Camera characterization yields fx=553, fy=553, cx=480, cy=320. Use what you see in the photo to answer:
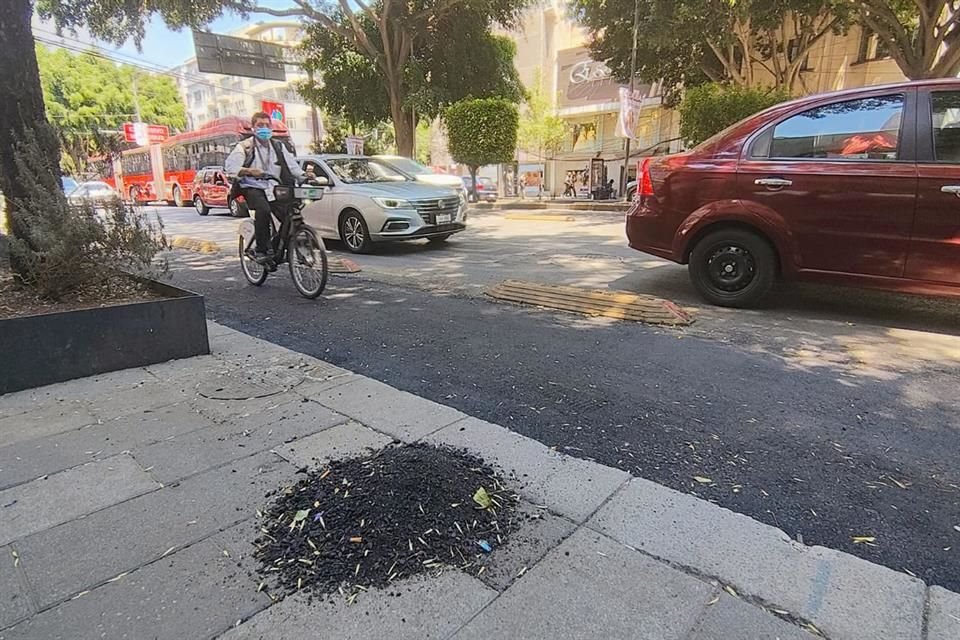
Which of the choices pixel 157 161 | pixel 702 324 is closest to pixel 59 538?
pixel 702 324

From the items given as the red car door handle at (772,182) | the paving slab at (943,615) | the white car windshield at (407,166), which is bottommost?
the paving slab at (943,615)

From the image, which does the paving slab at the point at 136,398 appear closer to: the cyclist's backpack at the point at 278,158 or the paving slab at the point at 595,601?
the paving slab at the point at 595,601

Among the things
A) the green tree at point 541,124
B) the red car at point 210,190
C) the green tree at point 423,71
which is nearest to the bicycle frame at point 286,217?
the red car at point 210,190

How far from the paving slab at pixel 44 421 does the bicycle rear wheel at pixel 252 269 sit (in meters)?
3.32

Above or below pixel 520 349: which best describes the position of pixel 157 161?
above

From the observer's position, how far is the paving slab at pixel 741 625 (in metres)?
1.46

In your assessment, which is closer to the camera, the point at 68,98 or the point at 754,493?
the point at 754,493

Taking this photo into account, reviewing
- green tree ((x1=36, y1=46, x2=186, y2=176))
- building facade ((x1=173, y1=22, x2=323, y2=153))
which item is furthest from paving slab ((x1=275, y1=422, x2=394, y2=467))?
building facade ((x1=173, y1=22, x2=323, y2=153))

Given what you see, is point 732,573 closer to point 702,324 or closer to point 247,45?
point 702,324

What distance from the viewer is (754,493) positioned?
84.0 inches

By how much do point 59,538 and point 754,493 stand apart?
2495mm

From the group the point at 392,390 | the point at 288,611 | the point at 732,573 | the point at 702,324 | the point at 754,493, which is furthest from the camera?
the point at 702,324

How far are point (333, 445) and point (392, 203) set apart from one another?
20.0ft

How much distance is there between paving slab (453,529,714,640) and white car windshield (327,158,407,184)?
787cm
